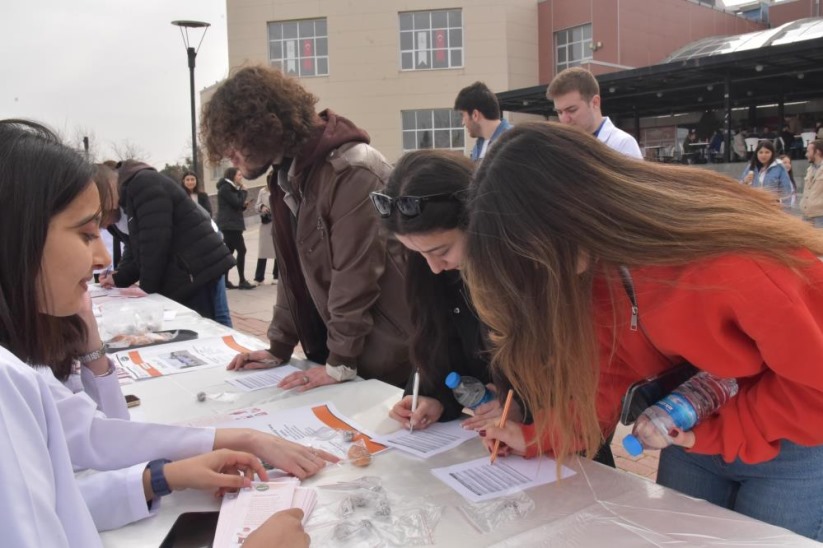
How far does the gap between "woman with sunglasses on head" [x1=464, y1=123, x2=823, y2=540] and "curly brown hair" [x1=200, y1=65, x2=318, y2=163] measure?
102 centimetres

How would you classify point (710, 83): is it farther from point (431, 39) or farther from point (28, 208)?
point (28, 208)

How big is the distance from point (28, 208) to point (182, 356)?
1.47 m

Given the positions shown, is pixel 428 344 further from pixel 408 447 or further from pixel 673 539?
pixel 673 539

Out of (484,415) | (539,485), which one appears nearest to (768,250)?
(539,485)

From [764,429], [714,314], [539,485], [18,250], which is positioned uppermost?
[18,250]

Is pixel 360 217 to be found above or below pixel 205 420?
above

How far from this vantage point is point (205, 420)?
1.70 metres

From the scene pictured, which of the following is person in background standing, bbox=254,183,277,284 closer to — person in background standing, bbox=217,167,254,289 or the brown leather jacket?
person in background standing, bbox=217,167,254,289

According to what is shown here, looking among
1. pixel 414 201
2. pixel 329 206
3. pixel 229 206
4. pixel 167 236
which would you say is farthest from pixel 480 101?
pixel 229 206

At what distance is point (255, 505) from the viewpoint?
3.88 ft

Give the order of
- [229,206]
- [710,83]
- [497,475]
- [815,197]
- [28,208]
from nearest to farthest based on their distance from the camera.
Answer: [28,208] < [497,475] < [815,197] < [229,206] < [710,83]

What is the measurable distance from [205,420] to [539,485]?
91cm

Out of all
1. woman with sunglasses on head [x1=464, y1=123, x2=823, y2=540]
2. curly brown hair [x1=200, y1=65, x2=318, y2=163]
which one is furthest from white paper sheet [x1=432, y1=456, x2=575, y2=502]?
curly brown hair [x1=200, y1=65, x2=318, y2=163]

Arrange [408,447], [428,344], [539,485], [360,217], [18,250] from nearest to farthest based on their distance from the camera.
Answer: [18,250] < [539,485] < [408,447] < [428,344] < [360,217]
